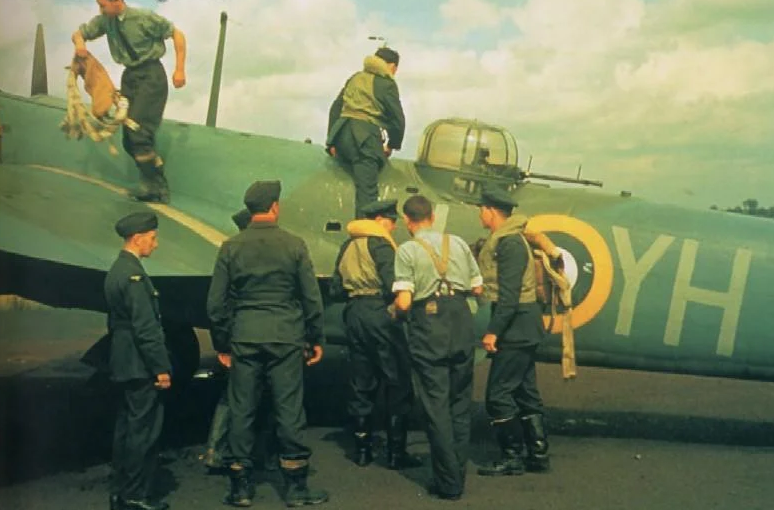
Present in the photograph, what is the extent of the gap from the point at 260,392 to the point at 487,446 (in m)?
2.42

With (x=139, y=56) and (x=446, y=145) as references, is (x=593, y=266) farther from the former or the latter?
(x=139, y=56)

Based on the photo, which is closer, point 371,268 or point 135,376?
point 135,376

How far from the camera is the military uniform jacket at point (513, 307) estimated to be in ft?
20.5

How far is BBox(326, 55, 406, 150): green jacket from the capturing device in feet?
25.2

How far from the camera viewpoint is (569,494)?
595 centimetres

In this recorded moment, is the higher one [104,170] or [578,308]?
[104,170]

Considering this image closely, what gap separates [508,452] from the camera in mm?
6469

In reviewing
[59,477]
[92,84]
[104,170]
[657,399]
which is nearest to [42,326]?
[104,170]

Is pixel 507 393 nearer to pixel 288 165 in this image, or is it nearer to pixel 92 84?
pixel 288 165

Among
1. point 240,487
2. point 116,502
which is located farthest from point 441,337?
point 116,502

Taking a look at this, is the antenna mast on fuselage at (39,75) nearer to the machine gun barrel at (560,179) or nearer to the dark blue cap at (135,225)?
the dark blue cap at (135,225)

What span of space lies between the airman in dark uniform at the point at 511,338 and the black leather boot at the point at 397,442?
588mm

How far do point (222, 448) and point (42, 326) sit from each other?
8.83 meters

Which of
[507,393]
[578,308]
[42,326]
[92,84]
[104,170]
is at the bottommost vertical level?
[42,326]
